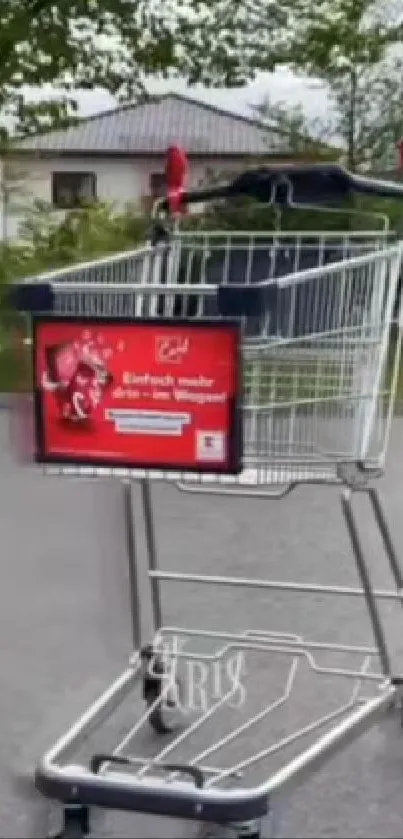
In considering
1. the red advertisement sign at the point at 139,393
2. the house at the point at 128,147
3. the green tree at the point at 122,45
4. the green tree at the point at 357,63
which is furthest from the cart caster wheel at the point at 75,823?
the green tree at the point at 122,45

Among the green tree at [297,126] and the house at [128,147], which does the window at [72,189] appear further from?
the green tree at [297,126]

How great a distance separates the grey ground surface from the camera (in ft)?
9.45

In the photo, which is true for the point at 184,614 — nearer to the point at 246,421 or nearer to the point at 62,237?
the point at 246,421

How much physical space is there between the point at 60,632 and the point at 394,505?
6.08 feet

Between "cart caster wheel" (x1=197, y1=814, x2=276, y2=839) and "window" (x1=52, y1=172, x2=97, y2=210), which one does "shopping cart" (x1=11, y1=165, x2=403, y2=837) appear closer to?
"cart caster wheel" (x1=197, y1=814, x2=276, y2=839)

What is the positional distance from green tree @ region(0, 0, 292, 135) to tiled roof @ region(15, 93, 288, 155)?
24 centimetres

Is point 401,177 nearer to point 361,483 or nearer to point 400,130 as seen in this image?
point 361,483

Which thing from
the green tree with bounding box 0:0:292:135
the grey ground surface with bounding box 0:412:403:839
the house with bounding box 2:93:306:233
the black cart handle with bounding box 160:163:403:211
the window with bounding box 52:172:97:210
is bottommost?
the grey ground surface with bounding box 0:412:403:839

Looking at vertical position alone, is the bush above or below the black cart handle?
below

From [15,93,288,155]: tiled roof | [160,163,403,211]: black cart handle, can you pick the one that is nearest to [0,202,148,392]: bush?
[15,93,288,155]: tiled roof

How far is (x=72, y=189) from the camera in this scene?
1054 cm

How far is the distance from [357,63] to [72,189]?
2230mm

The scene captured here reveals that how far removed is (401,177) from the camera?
3.37 meters

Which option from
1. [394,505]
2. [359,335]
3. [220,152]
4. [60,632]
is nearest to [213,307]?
[359,335]
